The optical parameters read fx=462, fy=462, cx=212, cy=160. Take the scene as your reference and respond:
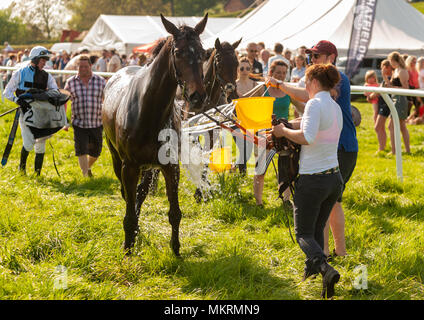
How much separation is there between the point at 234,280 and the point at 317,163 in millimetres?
1191

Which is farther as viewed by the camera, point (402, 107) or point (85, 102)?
point (402, 107)

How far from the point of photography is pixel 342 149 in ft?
14.1

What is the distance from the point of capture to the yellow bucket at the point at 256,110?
4450mm

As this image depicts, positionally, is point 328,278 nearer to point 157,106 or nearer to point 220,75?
point 157,106

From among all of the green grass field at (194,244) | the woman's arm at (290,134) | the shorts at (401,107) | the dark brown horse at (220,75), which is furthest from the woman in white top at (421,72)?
the woman's arm at (290,134)

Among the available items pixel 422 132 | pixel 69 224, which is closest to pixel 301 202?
pixel 69 224

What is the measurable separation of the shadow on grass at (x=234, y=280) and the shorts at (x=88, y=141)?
4017mm

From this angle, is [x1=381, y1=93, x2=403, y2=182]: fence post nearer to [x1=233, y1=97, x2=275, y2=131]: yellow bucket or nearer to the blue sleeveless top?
the blue sleeveless top

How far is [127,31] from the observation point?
33.2 metres

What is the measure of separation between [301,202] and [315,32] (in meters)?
14.1

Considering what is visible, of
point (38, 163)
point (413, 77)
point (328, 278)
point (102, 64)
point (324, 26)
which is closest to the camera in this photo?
point (328, 278)

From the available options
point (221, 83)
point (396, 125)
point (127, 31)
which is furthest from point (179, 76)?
point (127, 31)
